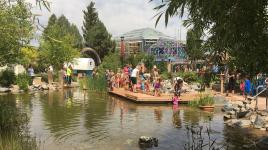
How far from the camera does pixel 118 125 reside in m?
14.9

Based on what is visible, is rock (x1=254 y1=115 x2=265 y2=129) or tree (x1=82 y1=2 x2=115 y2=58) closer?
rock (x1=254 y1=115 x2=265 y2=129)

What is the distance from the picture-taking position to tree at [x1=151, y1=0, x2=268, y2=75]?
21.2 feet

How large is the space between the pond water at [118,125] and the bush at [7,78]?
9.98m

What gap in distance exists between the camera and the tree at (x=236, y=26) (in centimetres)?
646

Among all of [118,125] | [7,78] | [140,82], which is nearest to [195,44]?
[118,125]

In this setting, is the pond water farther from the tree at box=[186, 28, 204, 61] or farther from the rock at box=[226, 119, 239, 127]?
the tree at box=[186, 28, 204, 61]

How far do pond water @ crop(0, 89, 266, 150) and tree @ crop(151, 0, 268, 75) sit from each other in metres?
2.85

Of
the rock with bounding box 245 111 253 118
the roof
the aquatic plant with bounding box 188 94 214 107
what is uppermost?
the roof

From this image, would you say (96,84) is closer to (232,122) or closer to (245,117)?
(245,117)

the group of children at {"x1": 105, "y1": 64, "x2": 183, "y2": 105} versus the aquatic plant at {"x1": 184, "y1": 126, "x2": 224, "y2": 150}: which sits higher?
the group of children at {"x1": 105, "y1": 64, "x2": 183, "y2": 105}

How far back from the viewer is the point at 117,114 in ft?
57.9

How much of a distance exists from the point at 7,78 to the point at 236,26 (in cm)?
2696

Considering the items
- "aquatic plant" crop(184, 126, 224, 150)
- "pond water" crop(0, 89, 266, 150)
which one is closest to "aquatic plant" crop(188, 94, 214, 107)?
"pond water" crop(0, 89, 266, 150)

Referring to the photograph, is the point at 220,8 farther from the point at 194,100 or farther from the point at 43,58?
the point at 43,58
